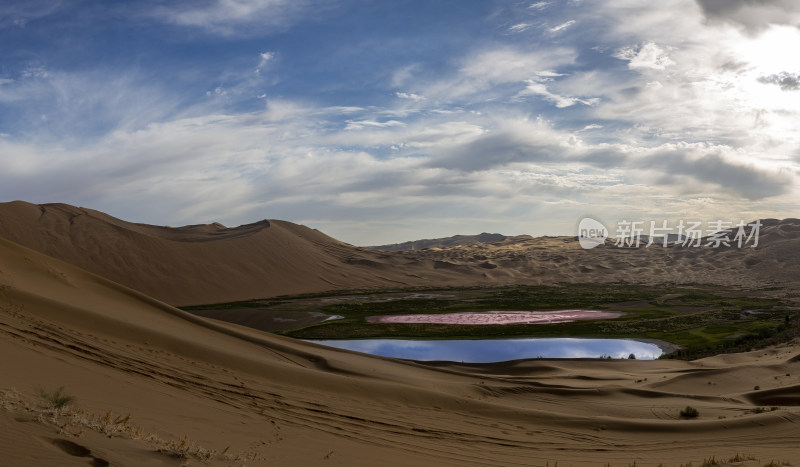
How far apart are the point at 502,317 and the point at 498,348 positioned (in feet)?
51.3

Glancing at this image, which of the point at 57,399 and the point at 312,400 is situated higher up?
the point at 57,399

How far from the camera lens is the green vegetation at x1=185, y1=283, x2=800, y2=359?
37188 mm

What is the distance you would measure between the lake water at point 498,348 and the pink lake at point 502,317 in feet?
29.2

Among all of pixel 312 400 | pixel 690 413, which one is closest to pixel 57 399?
pixel 312 400

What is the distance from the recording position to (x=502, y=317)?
165 feet

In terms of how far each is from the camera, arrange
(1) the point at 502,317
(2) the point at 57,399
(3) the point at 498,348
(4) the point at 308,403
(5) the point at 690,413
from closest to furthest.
Answer: (2) the point at 57,399
(4) the point at 308,403
(5) the point at 690,413
(3) the point at 498,348
(1) the point at 502,317

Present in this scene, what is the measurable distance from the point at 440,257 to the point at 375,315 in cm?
7555

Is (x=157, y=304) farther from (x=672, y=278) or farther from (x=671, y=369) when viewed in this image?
→ (x=672, y=278)

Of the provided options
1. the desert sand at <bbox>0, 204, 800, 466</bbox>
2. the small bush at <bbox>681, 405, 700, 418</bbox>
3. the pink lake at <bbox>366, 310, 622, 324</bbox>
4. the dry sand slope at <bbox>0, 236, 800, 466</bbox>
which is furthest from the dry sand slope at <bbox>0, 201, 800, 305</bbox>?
the small bush at <bbox>681, 405, 700, 418</bbox>

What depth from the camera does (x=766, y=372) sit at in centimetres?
2105

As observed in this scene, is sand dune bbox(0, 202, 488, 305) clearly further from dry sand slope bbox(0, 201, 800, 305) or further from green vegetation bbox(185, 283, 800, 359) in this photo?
green vegetation bbox(185, 283, 800, 359)

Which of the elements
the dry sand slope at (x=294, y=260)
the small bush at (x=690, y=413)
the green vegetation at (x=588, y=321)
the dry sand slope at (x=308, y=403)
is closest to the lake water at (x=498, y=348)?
the green vegetation at (x=588, y=321)

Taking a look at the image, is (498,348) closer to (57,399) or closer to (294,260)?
(57,399)

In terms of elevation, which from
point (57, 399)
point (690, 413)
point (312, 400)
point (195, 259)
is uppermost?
point (195, 259)
